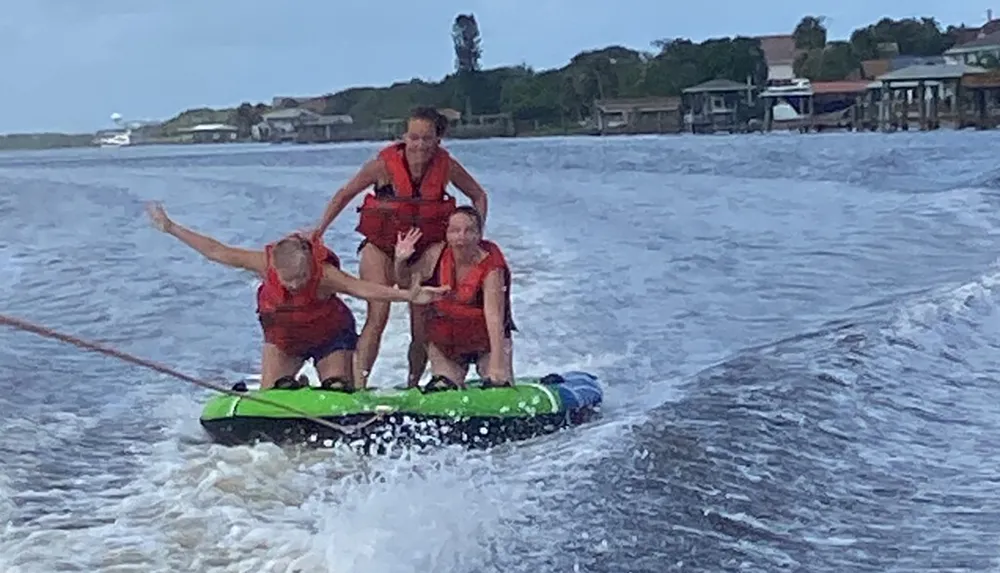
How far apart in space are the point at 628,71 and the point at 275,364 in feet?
277

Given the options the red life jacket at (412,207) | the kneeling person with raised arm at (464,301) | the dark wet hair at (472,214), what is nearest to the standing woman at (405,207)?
the red life jacket at (412,207)

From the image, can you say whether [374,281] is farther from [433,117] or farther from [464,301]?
[433,117]

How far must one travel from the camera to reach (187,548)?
5.07 m

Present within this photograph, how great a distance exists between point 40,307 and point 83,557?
802 centimetres

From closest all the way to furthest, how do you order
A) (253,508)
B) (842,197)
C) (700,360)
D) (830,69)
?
(253,508) → (700,360) → (842,197) → (830,69)

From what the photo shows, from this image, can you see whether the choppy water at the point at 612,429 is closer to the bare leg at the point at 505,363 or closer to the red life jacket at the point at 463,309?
the bare leg at the point at 505,363

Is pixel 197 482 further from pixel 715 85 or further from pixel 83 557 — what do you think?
pixel 715 85

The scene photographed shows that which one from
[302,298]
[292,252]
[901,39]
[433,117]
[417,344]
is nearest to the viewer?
[292,252]

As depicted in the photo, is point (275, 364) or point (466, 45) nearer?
point (275, 364)

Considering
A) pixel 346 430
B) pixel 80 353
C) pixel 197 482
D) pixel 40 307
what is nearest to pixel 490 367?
pixel 346 430

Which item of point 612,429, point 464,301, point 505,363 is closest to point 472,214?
point 464,301

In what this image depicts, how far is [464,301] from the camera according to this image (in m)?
7.15

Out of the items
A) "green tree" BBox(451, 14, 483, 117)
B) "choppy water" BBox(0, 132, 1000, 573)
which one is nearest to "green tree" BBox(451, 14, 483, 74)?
"green tree" BBox(451, 14, 483, 117)

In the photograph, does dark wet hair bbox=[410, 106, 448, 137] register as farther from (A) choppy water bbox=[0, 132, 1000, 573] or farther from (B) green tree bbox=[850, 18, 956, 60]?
(B) green tree bbox=[850, 18, 956, 60]
